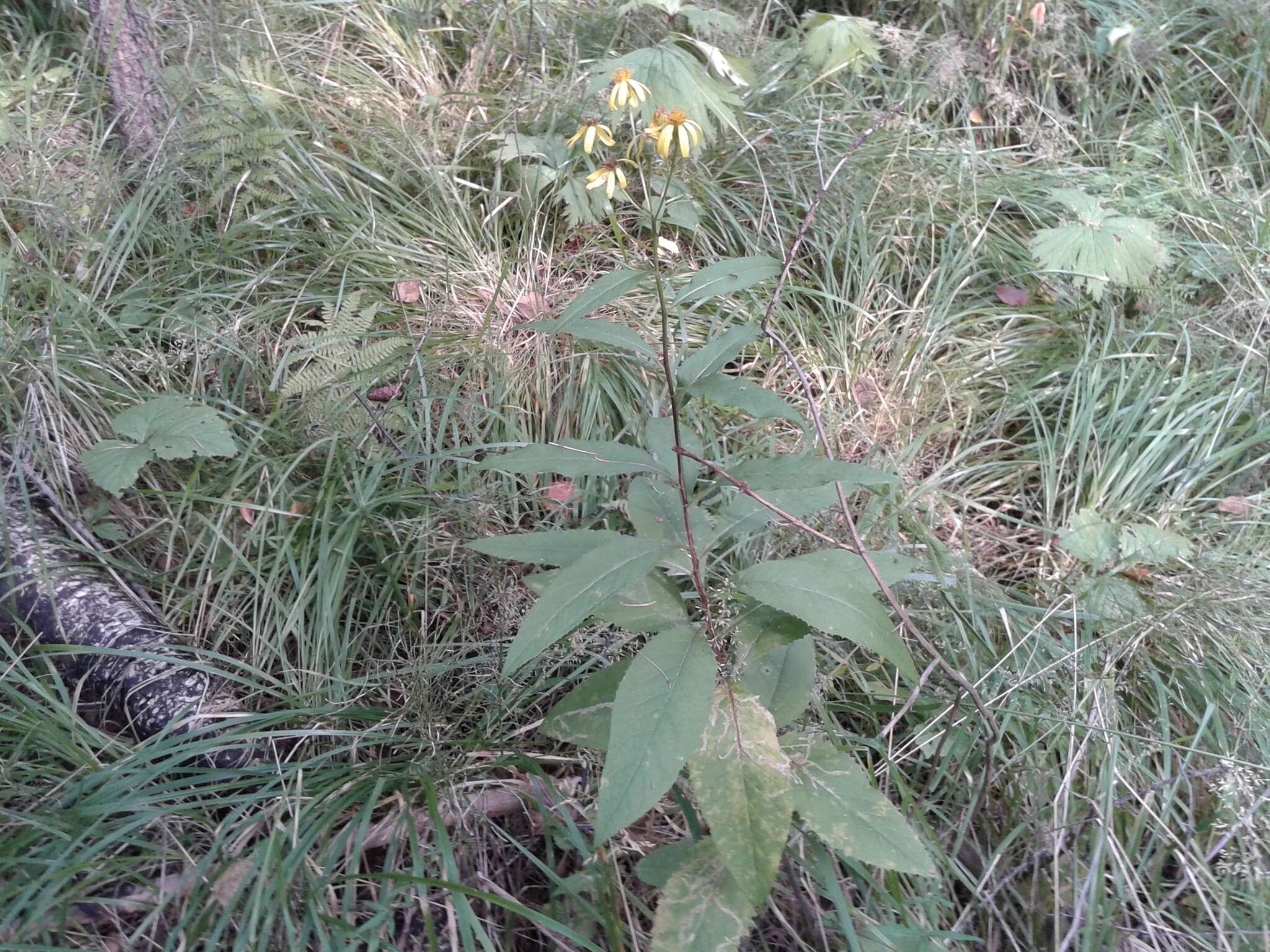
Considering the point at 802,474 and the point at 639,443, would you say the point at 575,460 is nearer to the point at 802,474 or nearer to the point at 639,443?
the point at 802,474

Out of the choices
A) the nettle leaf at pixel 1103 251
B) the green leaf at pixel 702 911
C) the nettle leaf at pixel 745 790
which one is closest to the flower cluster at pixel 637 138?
the nettle leaf at pixel 745 790

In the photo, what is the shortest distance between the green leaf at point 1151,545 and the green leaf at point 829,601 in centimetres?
120

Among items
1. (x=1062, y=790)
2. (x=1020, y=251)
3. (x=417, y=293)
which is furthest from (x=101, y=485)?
(x=1020, y=251)

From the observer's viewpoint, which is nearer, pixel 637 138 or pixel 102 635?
pixel 637 138

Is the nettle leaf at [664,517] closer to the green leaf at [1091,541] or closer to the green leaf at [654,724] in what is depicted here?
the green leaf at [654,724]

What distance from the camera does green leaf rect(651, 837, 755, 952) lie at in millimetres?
1230

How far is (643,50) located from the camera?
2.68 m

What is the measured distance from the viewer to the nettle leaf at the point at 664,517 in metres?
1.39

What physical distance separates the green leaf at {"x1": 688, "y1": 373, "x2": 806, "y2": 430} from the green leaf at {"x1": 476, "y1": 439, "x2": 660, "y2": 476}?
159 millimetres

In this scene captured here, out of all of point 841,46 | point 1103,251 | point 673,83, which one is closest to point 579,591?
point 673,83

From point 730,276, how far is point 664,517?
401 mm

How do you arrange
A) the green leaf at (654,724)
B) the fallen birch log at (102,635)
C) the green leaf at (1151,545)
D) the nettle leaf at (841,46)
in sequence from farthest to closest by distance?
the nettle leaf at (841,46) → the green leaf at (1151,545) → the fallen birch log at (102,635) → the green leaf at (654,724)

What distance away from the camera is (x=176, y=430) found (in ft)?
6.48

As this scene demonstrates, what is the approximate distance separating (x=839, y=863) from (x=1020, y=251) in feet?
6.97
